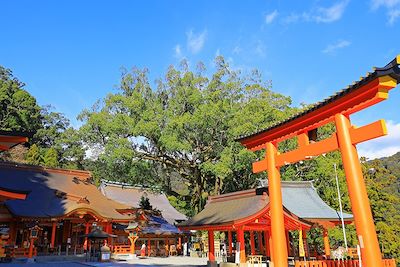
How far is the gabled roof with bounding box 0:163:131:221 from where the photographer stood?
22.6 meters

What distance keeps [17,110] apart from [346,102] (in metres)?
52.0

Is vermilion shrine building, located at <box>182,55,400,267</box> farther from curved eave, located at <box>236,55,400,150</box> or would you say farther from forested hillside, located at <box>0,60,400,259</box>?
forested hillside, located at <box>0,60,400,259</box>

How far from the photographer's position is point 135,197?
38.8 meters

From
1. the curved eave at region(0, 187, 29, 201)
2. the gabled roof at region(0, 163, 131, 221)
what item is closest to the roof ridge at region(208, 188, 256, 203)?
the gabled roof at region(0, 163, 131, 221)

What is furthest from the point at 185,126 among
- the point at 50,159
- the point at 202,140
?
the point at 50,159

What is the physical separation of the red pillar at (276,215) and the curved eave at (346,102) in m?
0.66

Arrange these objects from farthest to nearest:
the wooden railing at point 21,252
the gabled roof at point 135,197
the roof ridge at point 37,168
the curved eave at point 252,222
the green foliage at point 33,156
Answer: the green foliage at point 33,156 → the gabled roof at point 135,197 → the roof ridge at point 37,168 → the wooden railing at point 21,252 → the curved eave at point 252,222

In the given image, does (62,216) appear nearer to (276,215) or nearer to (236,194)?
(236,194)

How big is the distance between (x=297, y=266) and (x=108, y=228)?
63.4 feet

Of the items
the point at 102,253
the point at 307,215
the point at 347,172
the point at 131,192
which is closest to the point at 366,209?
the point at 347,172

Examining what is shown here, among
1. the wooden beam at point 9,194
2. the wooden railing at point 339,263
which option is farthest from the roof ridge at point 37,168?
the wooden railing at point 339,263

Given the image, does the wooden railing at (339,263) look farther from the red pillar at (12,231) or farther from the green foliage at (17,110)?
the green foliage at (17,110)

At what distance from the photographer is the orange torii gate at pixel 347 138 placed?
23.1ft

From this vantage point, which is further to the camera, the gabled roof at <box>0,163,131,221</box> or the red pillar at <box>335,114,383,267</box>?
the gabled roof at <box>0,163,131,221</box>
